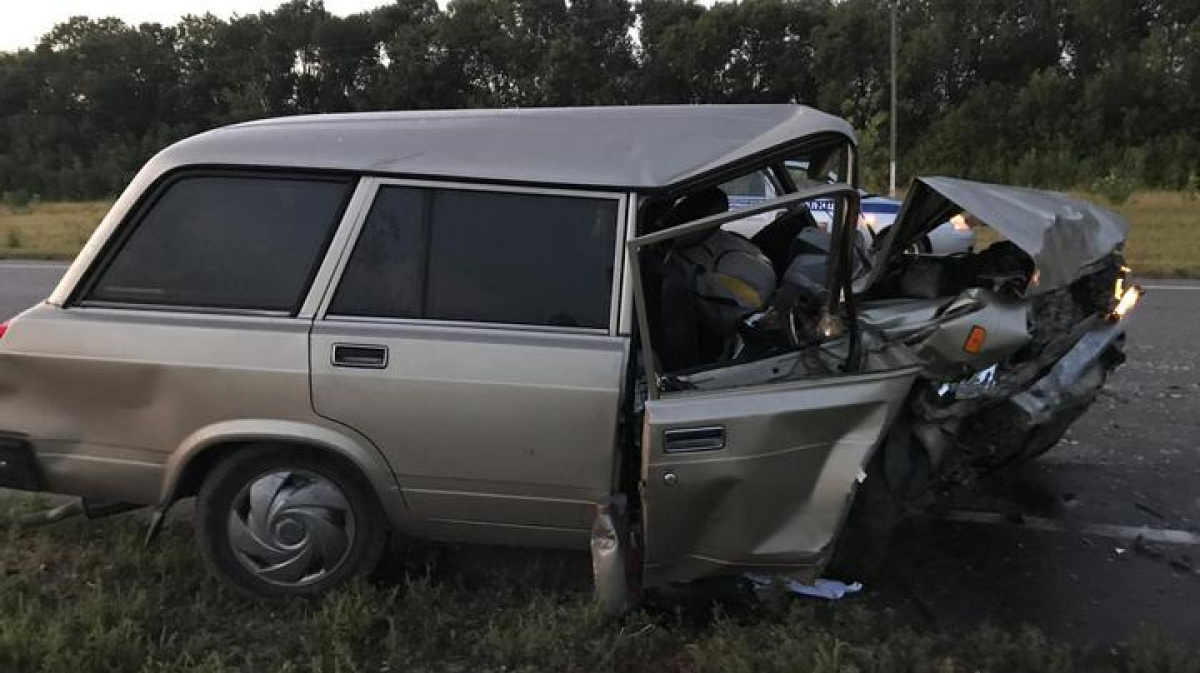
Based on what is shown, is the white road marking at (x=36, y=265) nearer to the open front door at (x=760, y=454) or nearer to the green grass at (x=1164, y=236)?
the open front door at (x=760, y=454)

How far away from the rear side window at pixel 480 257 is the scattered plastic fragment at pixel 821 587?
1098 millimetres

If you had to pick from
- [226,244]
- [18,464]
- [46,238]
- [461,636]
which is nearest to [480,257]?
[226,244]

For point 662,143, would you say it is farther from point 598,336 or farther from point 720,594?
point 720,594

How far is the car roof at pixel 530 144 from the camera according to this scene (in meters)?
3.15

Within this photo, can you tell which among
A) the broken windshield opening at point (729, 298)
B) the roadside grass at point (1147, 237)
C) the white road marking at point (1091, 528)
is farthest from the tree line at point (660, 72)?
the broken windshield opening at point (729, 298)

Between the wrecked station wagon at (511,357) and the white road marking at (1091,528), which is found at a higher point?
→ the wrecked station wagon at (511,357)

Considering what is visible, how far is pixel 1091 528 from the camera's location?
408cm

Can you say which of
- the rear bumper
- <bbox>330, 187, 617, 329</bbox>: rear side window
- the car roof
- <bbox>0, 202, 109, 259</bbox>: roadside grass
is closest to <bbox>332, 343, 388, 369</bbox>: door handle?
<bbox>330, 187, 617, 329</bbox>: rear side window

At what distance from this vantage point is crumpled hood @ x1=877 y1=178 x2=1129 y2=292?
3.07 metres

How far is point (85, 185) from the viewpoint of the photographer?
59812mm

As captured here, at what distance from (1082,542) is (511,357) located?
2.65 meters

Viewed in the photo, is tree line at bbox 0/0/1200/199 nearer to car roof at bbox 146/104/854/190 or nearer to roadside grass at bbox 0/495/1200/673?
car roof at bbox 146/104/854/190

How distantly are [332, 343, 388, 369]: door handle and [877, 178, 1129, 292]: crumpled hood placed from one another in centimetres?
195

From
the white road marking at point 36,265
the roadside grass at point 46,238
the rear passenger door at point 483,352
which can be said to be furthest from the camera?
the roadside grass at point 46,238
